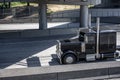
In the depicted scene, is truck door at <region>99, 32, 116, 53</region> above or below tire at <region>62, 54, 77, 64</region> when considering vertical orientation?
above

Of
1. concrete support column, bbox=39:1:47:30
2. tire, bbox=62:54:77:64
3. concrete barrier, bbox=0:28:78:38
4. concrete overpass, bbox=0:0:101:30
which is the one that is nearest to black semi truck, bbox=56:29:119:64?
tire, bbox=62:54:77:64

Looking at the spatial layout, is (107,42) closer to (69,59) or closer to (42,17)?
(69,59)

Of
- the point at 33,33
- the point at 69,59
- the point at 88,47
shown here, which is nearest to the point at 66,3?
the point at 33,33

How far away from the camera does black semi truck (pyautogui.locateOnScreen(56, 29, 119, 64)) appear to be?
2258 centimetres

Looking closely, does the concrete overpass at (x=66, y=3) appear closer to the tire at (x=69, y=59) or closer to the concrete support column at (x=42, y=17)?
the concrete support column at (x=42, y=17)

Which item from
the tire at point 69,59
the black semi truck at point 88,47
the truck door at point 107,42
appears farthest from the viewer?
the truck door at point 107,42

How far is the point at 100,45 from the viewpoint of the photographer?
2286cm

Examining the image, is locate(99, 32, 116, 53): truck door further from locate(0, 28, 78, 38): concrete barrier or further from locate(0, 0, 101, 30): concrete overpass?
locate(0, 0, 101, 30): concrete overpass

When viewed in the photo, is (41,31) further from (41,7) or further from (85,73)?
(85,73)

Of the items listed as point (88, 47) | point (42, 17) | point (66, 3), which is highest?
point (66, 3)

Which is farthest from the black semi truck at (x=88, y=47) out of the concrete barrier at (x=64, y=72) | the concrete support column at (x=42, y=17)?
the concrete support column at (x=42, y=17)

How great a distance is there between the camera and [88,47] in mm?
22688

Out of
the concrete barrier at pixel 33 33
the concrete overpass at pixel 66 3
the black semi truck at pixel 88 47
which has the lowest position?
the concrete barrier at pixel 33 33

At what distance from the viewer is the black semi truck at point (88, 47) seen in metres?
22.6
